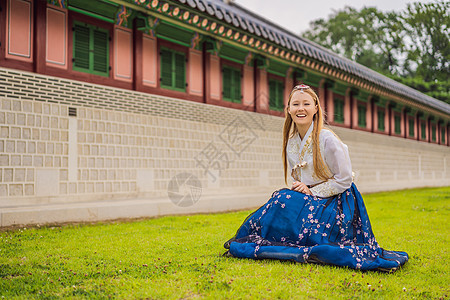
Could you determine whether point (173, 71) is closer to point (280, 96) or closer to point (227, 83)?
point (227, 83)

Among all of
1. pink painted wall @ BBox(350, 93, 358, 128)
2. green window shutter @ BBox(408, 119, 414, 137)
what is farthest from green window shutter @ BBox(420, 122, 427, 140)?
pink painted wall @ BBox(350, 93, 358, 128)

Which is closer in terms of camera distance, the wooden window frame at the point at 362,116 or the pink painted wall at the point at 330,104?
the pink painted wall at the point at 330,104

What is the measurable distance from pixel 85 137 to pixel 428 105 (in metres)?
18.6

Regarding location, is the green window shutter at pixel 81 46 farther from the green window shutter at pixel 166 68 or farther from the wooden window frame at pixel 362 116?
the wooden window frame at pixel 362 116

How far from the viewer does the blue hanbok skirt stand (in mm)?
3568

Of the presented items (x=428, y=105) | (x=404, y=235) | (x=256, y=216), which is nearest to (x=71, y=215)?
(x=256, y=216)

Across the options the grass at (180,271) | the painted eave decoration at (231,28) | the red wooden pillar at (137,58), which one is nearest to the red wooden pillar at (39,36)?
the painted eave decoration at (231,28)

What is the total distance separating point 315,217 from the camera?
3789 millimetres

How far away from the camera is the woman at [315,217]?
3609 millimetres

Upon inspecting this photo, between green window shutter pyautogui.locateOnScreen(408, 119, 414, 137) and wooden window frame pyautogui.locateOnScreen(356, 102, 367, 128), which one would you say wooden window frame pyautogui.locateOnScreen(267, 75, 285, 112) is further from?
green window shutter pyautogui.locateOnScreen(408, 119, 414, 137)

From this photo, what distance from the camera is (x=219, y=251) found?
441 cm

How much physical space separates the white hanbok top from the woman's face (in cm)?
10

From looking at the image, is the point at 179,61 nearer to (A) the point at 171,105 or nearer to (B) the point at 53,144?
(A) the point at 171,105

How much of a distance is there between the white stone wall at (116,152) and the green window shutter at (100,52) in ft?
1.80
